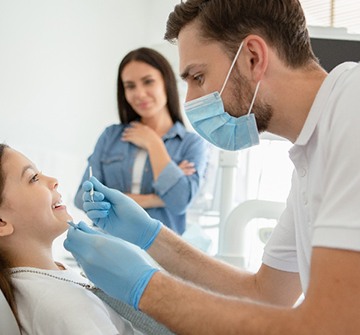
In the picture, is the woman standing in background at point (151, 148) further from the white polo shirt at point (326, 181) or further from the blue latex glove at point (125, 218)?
the white polo shirt at point (326, 181)

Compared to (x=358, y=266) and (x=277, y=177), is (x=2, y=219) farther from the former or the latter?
(x=277, y=177)

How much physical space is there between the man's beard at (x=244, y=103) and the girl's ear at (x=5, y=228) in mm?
Answer: 625

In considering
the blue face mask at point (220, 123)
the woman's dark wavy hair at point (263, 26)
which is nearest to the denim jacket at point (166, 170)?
the blue face mask at point (220, 123)

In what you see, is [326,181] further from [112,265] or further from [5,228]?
[5,228]

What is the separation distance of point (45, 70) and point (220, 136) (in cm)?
200

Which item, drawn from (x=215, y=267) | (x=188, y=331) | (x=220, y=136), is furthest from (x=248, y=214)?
(x=188, y=331)

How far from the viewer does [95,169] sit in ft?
7.25

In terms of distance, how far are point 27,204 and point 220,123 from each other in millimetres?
538

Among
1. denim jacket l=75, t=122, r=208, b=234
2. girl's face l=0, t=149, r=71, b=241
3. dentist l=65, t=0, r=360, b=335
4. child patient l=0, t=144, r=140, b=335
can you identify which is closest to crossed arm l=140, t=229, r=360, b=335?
dentist l=65, t=0, r=360, b=335

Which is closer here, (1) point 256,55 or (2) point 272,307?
(2) point 272,307

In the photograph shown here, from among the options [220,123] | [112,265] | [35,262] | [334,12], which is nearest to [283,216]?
[220,123]

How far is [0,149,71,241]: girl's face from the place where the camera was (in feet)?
4.67

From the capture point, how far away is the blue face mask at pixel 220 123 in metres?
1.30

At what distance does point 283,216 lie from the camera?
1.42 meters
